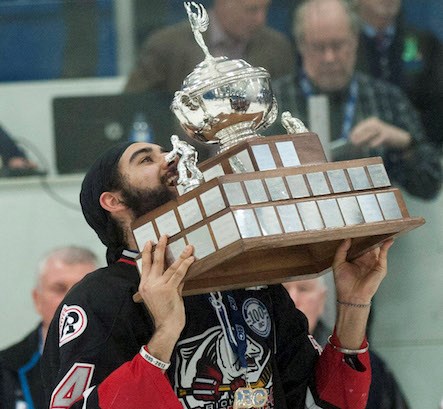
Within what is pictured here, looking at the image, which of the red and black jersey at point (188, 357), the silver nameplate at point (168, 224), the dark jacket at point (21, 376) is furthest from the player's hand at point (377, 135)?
the silver nameplate at point (168, 224)

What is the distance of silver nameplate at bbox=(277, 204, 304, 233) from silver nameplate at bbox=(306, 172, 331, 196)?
86 mm

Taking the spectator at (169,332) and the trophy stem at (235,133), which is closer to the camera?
the spectator at (169,332)

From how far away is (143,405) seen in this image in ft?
8.79

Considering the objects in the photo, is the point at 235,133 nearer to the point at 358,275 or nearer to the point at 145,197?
the point at 145,197

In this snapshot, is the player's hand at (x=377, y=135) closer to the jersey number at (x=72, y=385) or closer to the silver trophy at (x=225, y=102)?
the silver trophy at (x=225, y=102)

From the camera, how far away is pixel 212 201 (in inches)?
103

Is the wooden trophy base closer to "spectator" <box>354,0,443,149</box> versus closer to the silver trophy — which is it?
the silver trophy

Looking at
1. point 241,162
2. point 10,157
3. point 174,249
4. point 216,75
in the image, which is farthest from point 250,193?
point 10,157

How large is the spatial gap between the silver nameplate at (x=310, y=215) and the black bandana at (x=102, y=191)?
24.5 inches

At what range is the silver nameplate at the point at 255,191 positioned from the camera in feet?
8.54

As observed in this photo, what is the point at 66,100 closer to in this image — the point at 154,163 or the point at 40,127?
the point at 40,127

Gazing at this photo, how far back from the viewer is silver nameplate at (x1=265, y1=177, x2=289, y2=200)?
263 centimetres

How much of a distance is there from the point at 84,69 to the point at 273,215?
249cm

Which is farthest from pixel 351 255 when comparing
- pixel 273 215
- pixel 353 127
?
pixel 353 127
